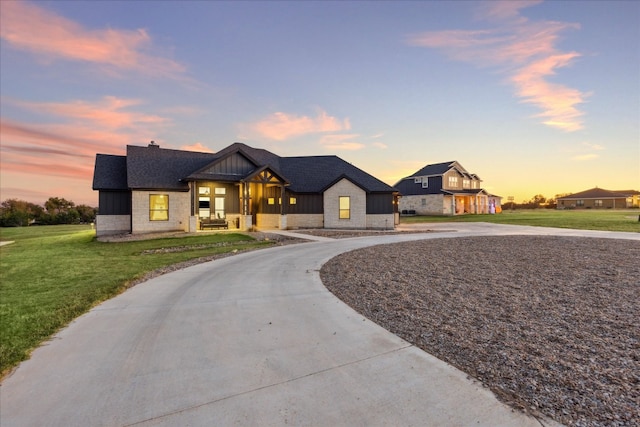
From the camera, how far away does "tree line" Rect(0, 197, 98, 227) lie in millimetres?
42438

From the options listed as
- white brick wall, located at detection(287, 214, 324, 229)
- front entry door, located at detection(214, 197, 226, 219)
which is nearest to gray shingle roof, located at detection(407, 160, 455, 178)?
white brick wall, located at detection(287, 214, 324, 229)

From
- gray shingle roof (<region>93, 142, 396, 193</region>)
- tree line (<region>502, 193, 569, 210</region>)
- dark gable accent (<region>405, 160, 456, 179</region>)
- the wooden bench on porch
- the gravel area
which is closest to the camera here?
the gravel area

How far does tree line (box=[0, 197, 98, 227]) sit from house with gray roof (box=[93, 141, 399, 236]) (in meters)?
33.9

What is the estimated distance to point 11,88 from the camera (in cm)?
1925

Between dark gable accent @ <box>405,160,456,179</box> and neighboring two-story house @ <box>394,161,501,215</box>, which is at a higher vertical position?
dark gable accent @ <box>405,160,456,179</box>

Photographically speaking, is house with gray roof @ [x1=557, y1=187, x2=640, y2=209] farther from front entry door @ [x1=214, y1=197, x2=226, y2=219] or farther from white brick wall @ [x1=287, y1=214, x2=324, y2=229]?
front entry door @ [x1=214, y1=197, x2=226, y2=219]

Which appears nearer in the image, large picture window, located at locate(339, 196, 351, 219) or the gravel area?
the gravel area

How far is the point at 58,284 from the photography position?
7.91m

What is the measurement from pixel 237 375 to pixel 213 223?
67.8 feet

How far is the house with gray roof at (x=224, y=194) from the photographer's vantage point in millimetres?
21312

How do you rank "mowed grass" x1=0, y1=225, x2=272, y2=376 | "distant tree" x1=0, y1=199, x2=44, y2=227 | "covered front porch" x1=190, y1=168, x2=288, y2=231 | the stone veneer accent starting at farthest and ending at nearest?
the stone veneer accent, "distant tree" x1=0, y1=199, x2=44, y2=227, "covered front porch" x1=190, y1=168, x2=288, y2=231, "mowed grass" x1=0, y1=225, x2=272, y2=376

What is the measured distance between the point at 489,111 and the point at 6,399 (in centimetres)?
2928

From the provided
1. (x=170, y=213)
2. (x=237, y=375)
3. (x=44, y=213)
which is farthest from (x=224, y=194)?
(x=44, y=213)

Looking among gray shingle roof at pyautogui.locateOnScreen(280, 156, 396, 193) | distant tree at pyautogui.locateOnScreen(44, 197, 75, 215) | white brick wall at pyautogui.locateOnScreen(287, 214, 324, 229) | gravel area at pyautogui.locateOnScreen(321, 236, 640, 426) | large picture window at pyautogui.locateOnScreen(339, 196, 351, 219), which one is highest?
gray shingle roof at pyautogui.locateOnScreen(280, 156, 396, 193)
